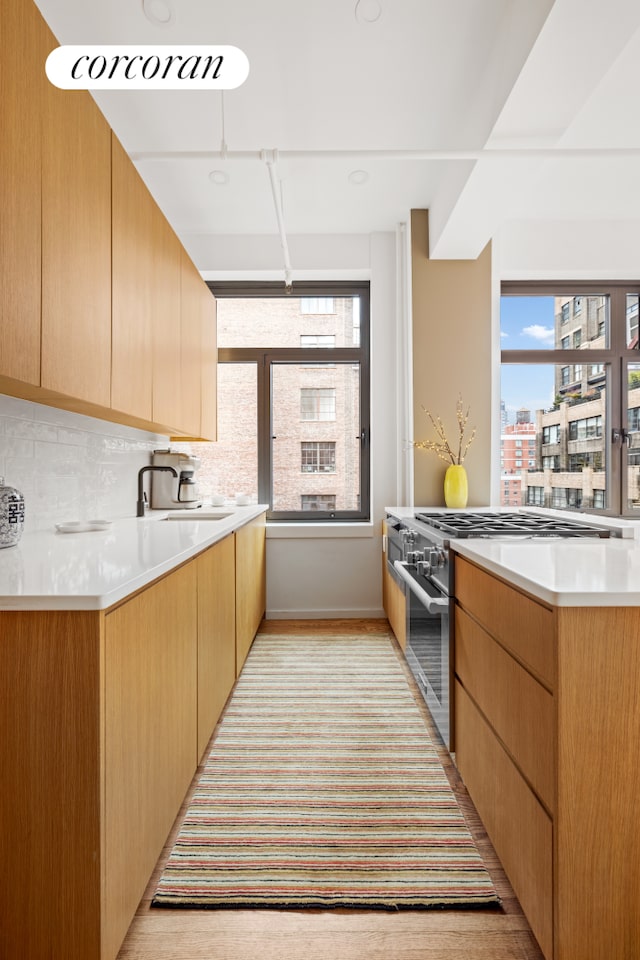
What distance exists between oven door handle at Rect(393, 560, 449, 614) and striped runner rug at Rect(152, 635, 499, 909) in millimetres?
566

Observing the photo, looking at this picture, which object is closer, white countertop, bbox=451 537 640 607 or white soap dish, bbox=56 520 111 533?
white countertop, bbox=451 537 640 607

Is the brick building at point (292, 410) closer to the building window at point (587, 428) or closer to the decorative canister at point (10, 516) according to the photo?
the building window at point (587, 428)

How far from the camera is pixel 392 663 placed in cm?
299

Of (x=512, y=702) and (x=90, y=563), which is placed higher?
(x=90, y=563)

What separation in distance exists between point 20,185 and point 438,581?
5.79 ft

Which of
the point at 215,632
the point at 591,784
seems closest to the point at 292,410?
the point at 215,632

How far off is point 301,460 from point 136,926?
10.4 ft

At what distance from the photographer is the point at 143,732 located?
122cm

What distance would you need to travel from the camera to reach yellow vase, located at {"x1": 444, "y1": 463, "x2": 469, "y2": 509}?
11.1 ft

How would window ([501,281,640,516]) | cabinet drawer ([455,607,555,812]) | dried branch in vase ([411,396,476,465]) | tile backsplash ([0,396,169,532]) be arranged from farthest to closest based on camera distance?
window ([501,281,640,516]) → dried branch in vase ([411,396,476,465]) → tile backsplash ([0,396,169,532]) → cabinet drawer ([455,607,555,812])

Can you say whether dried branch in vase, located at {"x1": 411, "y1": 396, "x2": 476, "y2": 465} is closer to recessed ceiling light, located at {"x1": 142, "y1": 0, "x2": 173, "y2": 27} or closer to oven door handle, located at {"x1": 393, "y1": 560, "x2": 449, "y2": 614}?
oven door handle, located at {"x1": 393, "y1": 560, "x2": 449, "y2": 614}

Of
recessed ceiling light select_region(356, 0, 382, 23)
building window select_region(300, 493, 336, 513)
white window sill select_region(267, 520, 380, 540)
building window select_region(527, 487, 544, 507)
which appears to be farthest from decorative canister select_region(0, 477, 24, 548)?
building window select_region(527, 487, 544, 507)

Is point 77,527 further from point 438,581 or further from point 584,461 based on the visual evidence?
point 584,461

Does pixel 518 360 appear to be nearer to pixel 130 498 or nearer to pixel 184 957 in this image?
pixel 130 498
